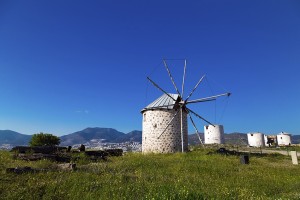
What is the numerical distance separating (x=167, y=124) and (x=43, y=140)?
62.3 feet

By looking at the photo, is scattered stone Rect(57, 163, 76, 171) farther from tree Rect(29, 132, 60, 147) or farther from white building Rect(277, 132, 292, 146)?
white building Rect(277, 132, 292, 146)

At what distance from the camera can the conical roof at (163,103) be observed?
103 feet

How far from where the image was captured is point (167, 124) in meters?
30.7

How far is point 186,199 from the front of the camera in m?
6.36

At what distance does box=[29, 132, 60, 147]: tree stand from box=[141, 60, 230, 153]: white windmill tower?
47.3 ft

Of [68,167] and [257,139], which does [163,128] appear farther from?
[257,139]

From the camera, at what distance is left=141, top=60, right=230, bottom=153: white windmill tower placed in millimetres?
30516

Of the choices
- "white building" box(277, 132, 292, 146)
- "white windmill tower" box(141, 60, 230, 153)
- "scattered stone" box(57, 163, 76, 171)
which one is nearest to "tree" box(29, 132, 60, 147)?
"white windmill tower" box(141, 60, 230, 153)

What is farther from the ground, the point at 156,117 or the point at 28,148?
the point at 156,117

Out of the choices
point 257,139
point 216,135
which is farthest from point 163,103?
point 257,139

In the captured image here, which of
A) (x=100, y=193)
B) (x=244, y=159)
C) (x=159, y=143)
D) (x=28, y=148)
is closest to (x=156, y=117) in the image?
(x=159, y=143)

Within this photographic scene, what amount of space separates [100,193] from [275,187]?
26.0ft

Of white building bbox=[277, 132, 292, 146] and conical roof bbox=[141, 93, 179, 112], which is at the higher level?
conical roof bbox=[141, 93, 179, 112]

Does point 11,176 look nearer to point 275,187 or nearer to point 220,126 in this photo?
point 275,187
